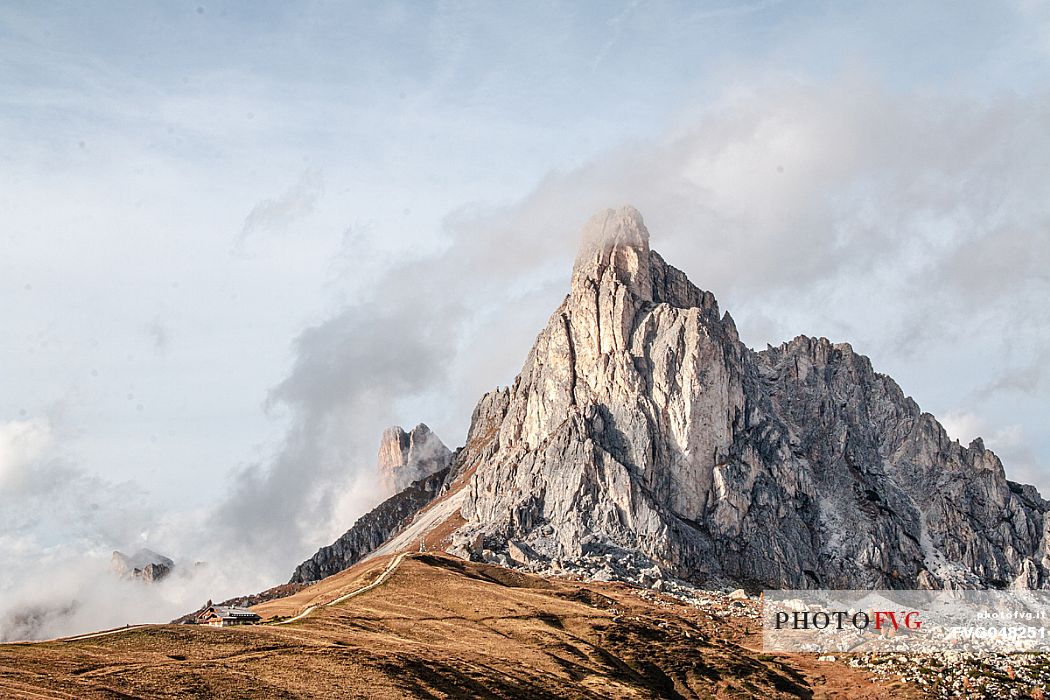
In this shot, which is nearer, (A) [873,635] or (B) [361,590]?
(A) [873,635]

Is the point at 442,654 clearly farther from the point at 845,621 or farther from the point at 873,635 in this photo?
the point at 845,621

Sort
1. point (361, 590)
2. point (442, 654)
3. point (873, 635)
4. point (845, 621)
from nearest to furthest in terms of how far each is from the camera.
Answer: point (442, 654), point (873, 635), point (361, 590), point (845, 621)

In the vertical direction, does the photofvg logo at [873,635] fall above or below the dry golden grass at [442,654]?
above

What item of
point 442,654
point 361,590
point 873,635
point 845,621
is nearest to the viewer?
point 442,654

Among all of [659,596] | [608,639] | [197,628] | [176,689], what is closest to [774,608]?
[659,596]

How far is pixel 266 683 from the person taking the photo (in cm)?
7456

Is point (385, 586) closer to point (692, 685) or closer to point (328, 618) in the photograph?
point (328, 618)

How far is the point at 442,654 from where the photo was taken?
94062mm

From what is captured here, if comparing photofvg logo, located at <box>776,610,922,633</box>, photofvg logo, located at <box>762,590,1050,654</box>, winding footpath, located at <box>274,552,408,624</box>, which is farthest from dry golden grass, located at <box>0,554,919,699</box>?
photofvg logo, located at <box>776,610,922,633</box>

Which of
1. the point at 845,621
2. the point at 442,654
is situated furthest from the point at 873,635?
the point at 442,654

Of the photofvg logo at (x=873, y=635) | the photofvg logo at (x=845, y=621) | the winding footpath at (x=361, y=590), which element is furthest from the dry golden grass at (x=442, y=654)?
the photofvg logo at (x=845, y=621)

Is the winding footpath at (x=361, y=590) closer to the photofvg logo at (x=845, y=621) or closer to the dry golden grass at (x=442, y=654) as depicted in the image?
the dry golden grass at (x=442, y=654)

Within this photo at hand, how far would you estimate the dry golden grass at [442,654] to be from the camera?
2869 inches

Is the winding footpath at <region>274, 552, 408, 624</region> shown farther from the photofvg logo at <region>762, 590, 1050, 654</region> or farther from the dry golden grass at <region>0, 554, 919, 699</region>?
the photofvg logo at <region>762, 590, 1050, 654</region>
